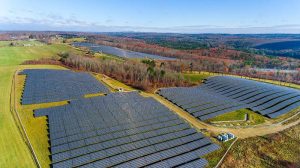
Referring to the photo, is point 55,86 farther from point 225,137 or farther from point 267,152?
point 267,152

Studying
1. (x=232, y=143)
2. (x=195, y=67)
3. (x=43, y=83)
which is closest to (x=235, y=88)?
(x=232, y=143)

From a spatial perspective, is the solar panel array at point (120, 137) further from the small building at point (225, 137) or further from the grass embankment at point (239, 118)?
the grass embankment at point (239, 118)

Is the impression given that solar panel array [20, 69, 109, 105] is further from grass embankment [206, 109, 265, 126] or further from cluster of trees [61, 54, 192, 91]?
grass embankment [206, 109, 265, 126]

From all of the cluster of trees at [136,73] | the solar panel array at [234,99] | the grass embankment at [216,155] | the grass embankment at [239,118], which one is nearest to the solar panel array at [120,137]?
the grass embankment at [216,155]

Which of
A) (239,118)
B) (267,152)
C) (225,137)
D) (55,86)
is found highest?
(55,86)

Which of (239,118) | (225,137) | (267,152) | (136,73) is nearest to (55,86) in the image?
(136,73)

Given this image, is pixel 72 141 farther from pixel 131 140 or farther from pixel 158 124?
pixel 158 124

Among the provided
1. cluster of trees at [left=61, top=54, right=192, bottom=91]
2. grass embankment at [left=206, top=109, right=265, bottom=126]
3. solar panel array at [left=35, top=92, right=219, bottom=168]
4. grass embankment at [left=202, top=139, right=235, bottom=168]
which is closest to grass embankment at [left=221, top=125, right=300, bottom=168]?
grass embankment at [left=202, top=139, right=235, bottom=168]
